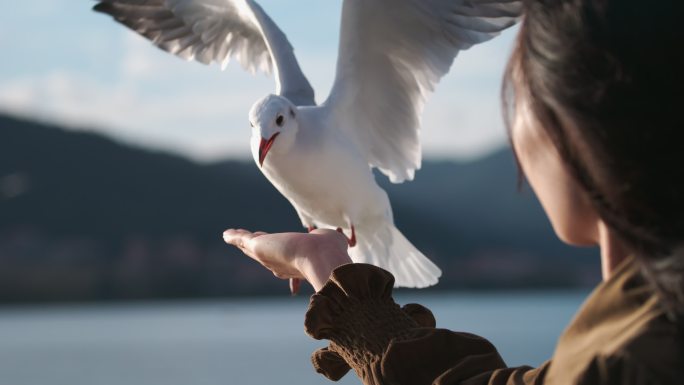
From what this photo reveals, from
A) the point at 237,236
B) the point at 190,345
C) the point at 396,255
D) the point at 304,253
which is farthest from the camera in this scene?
the point at 190,345

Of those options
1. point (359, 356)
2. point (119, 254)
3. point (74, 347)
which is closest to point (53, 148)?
point (119, 254)

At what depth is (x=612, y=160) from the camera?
65 centimetres

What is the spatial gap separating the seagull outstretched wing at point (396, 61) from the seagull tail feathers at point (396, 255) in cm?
17

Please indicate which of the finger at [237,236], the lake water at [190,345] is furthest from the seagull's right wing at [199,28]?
the lake water at [190,345]

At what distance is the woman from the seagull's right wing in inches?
91.0

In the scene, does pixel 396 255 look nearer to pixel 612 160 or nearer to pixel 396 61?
pixel 396 61

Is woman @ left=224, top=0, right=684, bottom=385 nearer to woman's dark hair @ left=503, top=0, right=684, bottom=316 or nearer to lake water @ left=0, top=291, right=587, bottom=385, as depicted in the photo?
woman's dark hair @ left=503, top=0, right=684, bottom=316

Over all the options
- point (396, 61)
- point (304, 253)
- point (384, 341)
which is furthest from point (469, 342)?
point (396, 61)

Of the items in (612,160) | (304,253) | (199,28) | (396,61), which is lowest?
(199,28)

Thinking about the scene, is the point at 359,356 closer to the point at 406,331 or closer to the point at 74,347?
the point at 406,331

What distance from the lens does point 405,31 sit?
108 inches

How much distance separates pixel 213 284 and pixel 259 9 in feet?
94.2

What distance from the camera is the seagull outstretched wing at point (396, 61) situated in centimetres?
265

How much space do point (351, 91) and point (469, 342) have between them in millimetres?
1836
